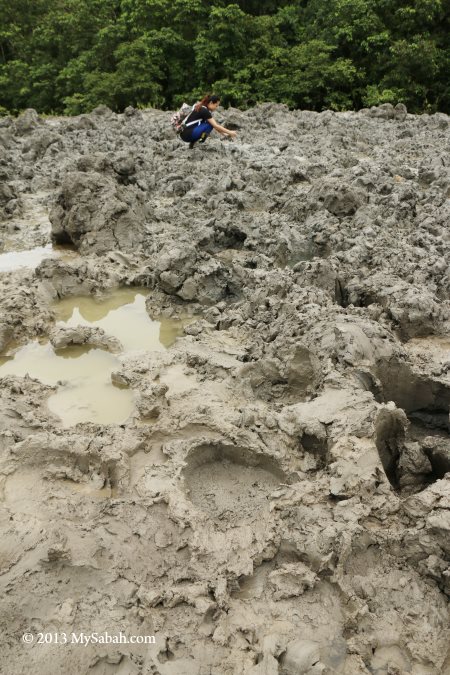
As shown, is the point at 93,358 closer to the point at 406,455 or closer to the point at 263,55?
the point at 406,455

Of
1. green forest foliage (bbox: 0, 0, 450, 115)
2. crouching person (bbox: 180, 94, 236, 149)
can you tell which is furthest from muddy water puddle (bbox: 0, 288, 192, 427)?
green forest foliage (bbox: 0, 0, 450, 115)

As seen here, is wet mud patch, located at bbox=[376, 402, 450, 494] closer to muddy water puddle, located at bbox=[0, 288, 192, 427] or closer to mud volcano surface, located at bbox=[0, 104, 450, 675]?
mud volcano surface, located at bbox=[0, 104, 450, 675]

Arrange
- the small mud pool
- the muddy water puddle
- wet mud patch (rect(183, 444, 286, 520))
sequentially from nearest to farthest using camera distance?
1. wet mud patch (rect(183, 444, 286, 520))
2. the muddy water puddle
3. the small mud pool

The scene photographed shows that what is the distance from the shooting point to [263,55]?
17375mm

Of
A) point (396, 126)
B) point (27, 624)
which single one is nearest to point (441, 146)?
point (396, 126)

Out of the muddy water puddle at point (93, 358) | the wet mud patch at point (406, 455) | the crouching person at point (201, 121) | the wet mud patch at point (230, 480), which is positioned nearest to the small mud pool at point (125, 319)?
the muddy water puddle at point (93, 358)

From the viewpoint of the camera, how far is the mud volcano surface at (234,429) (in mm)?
2299

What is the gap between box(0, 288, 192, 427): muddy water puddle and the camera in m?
3.90

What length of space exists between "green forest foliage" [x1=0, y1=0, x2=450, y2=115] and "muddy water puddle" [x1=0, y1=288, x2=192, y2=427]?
13.3 m

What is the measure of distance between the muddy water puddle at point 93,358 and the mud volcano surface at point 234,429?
1.1 inches

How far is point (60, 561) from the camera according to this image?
247cm

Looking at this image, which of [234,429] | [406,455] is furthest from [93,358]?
[406,455]

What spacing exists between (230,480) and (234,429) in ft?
1.09

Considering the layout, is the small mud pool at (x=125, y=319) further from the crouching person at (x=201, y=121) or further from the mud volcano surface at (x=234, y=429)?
the crouching person at (x=201, y=121)
